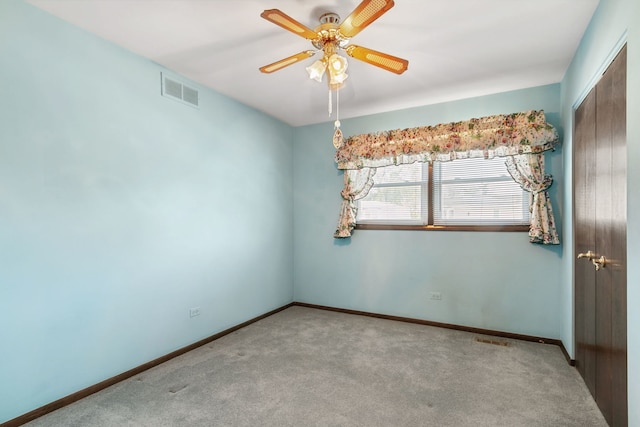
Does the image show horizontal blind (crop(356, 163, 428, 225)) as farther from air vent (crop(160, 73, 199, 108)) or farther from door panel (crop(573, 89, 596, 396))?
air vent (crop(160, 73, 199, 108))

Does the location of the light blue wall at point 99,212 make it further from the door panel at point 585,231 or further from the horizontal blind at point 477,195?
the door panel at point 585,231

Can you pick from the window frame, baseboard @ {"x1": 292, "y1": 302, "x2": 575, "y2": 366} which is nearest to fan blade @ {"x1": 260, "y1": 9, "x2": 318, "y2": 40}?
the window frame

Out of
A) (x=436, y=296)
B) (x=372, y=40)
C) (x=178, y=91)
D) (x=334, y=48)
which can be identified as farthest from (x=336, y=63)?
(x=436, y=296)

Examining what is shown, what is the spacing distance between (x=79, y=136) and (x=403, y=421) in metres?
2.95

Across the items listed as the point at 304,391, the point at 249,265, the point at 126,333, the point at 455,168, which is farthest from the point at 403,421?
the point at 455,168

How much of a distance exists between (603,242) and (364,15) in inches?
78.0

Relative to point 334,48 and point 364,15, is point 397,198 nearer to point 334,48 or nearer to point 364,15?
point 334,48

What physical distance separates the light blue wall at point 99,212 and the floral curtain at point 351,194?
1368 millimetres

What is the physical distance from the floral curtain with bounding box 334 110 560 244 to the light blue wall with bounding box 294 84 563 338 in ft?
0.52

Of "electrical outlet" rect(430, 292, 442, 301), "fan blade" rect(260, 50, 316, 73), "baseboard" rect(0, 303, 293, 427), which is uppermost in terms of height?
"fan blade" rect(260, 50, 316, 73)

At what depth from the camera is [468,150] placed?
3.54 m

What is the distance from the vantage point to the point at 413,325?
3844 millimetres

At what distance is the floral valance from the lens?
3.21 metres

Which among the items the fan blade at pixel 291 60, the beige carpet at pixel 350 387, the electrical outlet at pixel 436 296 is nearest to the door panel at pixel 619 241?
the beige carpet at pixel 350 387
